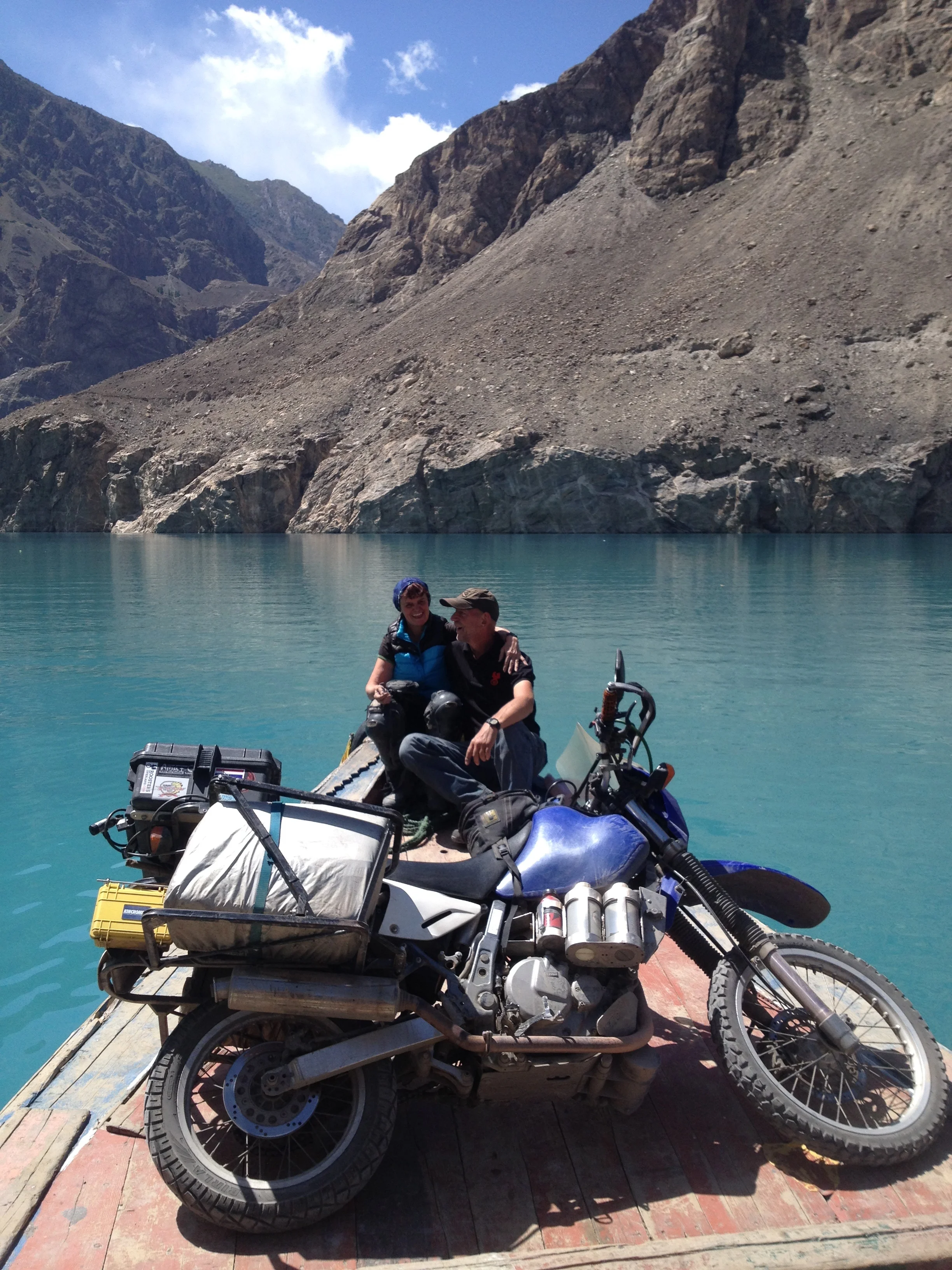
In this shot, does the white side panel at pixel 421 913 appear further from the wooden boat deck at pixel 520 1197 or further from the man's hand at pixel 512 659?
the man's hand at pixel 512 659

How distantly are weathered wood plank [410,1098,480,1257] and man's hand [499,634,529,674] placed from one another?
2.59m

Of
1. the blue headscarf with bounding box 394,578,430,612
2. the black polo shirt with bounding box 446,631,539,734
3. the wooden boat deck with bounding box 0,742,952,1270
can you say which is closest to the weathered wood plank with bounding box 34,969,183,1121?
the wooden boat deck with bounding box 0,742,952,1270

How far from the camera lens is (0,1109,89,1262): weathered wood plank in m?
2.70

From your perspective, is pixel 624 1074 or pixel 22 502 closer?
pixel 624 1074

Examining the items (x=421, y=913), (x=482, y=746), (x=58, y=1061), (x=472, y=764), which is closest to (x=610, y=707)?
(x=421, y=913)

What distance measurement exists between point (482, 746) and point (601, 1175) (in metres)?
2.31

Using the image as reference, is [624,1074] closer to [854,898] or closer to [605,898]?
[605,898]

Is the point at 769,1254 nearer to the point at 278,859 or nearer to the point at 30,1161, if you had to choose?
the point at 278,859

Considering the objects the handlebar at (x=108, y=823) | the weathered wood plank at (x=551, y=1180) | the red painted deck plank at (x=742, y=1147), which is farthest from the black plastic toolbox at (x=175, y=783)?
the red painted deck plank at (x=742, y=1147)

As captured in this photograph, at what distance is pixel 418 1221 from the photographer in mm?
2826

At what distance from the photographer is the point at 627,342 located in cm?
6675

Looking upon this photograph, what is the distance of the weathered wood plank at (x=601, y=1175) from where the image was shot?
2.80 m

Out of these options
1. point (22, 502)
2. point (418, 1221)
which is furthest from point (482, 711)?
point (22, 502)

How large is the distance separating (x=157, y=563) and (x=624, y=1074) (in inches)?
1608
